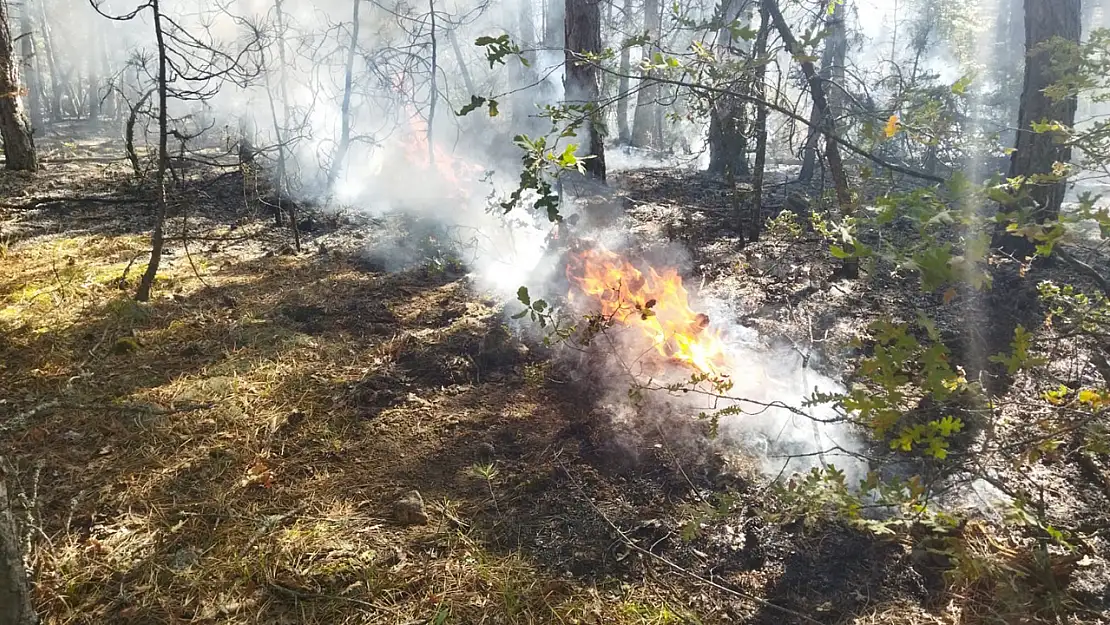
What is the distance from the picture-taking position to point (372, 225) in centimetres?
806

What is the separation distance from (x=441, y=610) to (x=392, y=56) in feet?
32.2

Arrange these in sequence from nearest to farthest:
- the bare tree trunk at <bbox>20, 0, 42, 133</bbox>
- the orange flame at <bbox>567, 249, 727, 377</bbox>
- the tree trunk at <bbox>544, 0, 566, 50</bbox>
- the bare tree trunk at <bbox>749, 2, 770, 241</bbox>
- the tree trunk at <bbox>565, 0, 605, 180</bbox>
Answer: the bare tree trunk at <bbox>749, 2, 770, 241</bbox>, the orange flame at <bbox>567, 249, 727, 377</bbox>, the tree trunk at <bbox>565, 0, 605, 180</bbox>, the bare tree trunk at <bbox>20, 0, 42, 133</bbox>, the tree trunk at <bbox>544, 0, 566, 50</bbox>

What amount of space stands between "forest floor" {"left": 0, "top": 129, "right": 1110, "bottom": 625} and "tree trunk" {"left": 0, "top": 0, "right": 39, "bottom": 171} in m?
4.35

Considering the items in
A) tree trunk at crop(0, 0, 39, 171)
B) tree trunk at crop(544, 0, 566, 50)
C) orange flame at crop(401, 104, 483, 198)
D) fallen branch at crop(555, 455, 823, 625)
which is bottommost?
fallen branch at crop(555, 455, 823, 625)

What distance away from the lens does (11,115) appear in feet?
26.4

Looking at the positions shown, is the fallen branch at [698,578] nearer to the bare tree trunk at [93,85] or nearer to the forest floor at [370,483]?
the forest floor at [370,483]

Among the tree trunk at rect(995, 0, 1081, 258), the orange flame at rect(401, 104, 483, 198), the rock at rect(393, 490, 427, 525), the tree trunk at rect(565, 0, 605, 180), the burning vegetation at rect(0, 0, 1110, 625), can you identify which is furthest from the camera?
the orange flame at rect(401, 104, 483, 198)

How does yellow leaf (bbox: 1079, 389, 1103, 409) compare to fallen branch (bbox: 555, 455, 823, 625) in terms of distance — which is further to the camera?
fallen branch (bbox: 555, 455, 823, 625)

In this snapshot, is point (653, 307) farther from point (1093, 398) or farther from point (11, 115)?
point (11, 115)

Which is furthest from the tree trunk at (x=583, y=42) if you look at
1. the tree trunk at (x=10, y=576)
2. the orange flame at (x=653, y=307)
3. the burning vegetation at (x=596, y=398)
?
the tree trunk at (x=10, y=576)

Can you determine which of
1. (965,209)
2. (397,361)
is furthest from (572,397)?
(965,209)

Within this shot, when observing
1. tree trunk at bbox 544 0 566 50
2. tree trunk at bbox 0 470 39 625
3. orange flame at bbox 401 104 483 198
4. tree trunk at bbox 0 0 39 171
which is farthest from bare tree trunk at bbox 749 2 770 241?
tree trunk at bbox 544 0 566 50

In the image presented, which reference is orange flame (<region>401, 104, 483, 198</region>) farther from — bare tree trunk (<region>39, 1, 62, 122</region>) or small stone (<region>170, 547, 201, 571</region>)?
bare tree trunk (<region>39, 1, 62, 122</region>)

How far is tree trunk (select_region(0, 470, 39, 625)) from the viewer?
1.75 metres
